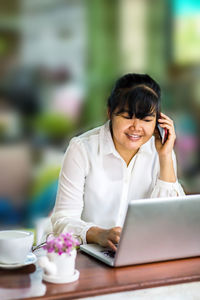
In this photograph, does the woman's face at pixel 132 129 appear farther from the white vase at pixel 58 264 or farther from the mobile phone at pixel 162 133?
the white vase at pixel 58 264

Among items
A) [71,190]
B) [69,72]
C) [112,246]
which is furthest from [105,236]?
[69,72]

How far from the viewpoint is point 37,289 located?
4.38 feet

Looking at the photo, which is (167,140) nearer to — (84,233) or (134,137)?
(134,137)

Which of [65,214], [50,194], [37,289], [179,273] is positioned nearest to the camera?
[37,289]

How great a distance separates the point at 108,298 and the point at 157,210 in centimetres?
27

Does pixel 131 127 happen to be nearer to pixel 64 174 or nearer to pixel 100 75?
pixel 64 174

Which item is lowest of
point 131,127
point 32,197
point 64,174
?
point 32,197

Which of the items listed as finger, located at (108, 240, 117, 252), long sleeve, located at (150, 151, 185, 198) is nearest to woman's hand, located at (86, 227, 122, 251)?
finger, located at (108, 240, 117, 252)

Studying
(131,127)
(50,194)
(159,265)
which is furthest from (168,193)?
(50,194)

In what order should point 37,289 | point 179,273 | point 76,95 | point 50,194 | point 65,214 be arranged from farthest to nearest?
1. point 76,95
2. point 50,194
3. point 65,214
4. point 179,273
5. point 37,289

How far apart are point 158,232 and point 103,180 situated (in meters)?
0.54

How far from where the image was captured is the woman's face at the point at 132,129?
1926 millimetres

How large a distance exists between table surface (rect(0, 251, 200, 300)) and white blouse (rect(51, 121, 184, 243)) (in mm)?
402

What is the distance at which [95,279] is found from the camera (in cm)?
141
